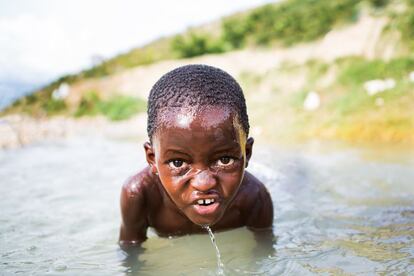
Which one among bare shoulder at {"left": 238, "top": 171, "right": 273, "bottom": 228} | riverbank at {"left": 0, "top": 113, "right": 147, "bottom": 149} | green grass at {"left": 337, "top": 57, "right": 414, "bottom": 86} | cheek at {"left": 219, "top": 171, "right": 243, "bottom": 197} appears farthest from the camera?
riverbank at {"left": 0, "top": 113, "right": 147, "bottom": 149}

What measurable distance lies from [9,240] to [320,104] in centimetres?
868

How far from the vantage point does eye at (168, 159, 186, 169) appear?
2.06 meters

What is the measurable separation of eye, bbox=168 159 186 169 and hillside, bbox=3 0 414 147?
6699mm

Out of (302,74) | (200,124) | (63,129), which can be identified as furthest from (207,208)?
(63,129)

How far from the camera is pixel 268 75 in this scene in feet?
50.9

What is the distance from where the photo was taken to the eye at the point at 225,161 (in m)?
2.05

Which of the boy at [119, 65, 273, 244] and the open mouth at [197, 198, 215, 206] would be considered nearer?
the boy at [119, 65, 273, 244]

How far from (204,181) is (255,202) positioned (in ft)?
4.23

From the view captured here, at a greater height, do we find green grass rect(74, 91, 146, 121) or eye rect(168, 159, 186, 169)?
green grass rect(74, 91, 146, 121)

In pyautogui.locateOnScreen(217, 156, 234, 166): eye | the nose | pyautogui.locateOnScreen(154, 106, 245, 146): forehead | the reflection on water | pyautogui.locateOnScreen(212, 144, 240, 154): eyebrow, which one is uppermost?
pyautogui.locateOnScreen(154, 106, 245, 146): forehead

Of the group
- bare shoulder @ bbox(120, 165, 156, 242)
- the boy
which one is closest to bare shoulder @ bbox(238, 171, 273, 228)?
bare shoulder @ bbox(120, 165, 156, 242)

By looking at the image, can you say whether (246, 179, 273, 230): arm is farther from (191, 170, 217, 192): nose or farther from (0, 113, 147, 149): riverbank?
(0, 113, 147, 149): riverbank

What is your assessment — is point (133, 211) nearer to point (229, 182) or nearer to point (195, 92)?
point (229, 182)

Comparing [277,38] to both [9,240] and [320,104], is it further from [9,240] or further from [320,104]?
[9,240]
